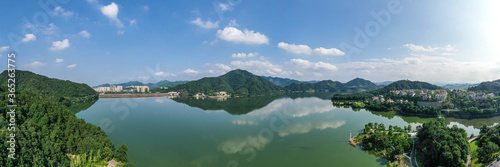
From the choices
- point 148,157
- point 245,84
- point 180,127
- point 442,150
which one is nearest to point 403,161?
point 442,150

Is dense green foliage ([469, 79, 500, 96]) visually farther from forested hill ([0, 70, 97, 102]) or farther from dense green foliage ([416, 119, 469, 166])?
forested hill ([0, 70, 97, 102])

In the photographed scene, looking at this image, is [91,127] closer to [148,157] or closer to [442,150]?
[148,157]

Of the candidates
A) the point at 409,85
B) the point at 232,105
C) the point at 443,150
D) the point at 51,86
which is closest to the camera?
the point at 443,150

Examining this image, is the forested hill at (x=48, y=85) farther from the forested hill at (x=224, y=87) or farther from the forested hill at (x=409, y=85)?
the forested hill at (x=409, y=85)

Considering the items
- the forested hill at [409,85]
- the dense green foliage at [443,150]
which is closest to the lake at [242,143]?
the dense green foliage at [443,150]

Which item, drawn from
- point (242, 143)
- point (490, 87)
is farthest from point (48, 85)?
point (490, 87)

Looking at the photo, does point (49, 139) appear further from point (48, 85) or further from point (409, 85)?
point (409, 85)

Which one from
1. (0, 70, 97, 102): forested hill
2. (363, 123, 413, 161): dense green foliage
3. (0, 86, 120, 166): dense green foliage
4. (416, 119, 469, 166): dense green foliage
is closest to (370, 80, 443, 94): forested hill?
(363, 123, 413, 161): dense green foliage
